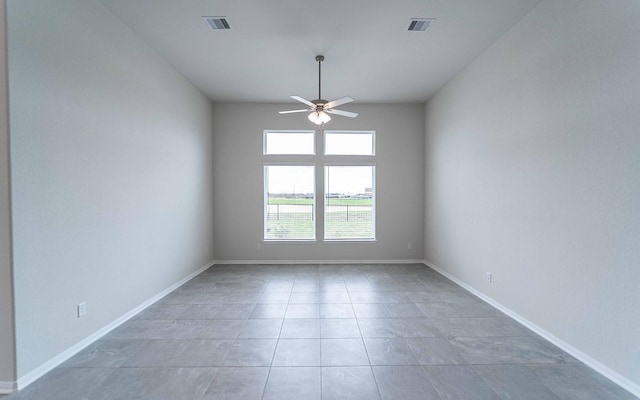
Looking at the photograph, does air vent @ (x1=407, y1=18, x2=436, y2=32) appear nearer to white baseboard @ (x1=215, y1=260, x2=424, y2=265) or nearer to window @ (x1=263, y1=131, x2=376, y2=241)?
window @ (x1=263, y1=131, x2=376, y2=241)

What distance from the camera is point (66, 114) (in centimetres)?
241

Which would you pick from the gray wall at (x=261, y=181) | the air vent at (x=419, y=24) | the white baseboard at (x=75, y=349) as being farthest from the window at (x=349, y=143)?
the white baseboard at (x=75, y=349)

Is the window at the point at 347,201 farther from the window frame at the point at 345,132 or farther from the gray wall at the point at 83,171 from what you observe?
the gray wall at the point at 83,171

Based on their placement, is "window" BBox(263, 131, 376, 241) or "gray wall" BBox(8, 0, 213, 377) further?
"window" BBox(263, 131, 376, 241)

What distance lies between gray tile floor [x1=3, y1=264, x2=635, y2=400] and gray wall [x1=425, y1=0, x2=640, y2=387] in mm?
398

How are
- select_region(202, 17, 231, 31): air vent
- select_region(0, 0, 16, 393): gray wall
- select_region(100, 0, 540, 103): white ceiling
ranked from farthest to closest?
select_region(202, 17, 231, 31): air vent → select_region(100, 0, 540, 103): white ceiling → select_region(0, 0, 16, 393): gray wall

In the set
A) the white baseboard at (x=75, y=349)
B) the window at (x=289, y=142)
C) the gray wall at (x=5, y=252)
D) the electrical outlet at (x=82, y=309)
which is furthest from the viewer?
the window at (x=289, y=142)

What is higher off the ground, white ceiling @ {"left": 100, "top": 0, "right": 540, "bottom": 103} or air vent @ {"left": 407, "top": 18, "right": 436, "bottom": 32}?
white ceiling @ {"left": 100, "top": 0, "right": 540, "bottom": 103}

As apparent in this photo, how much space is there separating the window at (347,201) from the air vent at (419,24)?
9.71 feet

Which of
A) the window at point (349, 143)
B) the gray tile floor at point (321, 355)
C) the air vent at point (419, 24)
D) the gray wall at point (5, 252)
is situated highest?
the air vent at point (419, 24)

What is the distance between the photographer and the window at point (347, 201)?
19.4ft

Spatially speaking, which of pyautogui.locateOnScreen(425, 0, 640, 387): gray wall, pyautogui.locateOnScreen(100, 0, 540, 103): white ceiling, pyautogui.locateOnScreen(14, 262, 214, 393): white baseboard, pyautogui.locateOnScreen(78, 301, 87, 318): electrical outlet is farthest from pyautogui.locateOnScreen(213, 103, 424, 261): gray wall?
pyautogui.locateOnScreen(78, 301, 87, 318): electrical outlet

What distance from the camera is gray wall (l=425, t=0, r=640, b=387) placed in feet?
6.78

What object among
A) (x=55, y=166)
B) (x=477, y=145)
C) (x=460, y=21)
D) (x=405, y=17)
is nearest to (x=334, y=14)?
(x=405, y=17)
